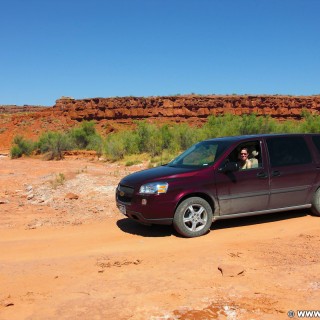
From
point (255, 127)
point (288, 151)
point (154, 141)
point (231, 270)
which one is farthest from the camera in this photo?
point (255, 127)

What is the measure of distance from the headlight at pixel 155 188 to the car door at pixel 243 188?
3.07ft

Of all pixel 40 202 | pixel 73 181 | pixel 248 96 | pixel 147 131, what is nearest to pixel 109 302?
pixel 40 202

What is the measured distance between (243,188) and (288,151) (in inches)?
51.3

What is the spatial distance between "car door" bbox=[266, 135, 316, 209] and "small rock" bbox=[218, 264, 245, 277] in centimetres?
262

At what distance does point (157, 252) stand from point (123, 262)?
0.64 metres

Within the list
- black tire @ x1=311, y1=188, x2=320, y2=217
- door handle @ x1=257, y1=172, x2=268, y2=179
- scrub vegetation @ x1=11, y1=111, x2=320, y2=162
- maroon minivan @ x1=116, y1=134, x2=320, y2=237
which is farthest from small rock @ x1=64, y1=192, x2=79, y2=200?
scrub vegetation @ x1=11, y1=111, x2=320, y2=162

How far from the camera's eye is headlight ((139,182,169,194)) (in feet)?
23.3

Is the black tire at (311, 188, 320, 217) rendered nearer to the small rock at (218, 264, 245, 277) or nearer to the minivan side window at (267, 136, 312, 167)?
the minivan side window at (267, 136, 312, 167)

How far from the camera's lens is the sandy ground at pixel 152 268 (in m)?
4.41

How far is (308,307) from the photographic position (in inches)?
168

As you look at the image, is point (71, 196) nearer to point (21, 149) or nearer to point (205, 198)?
point (205, 198)

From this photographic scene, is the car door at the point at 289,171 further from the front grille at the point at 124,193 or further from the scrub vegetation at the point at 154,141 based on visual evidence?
the scrub vegetation at the point at 154,141

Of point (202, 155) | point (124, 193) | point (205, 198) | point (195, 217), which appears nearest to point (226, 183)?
point (205, 198)

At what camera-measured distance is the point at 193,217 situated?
7.18m
